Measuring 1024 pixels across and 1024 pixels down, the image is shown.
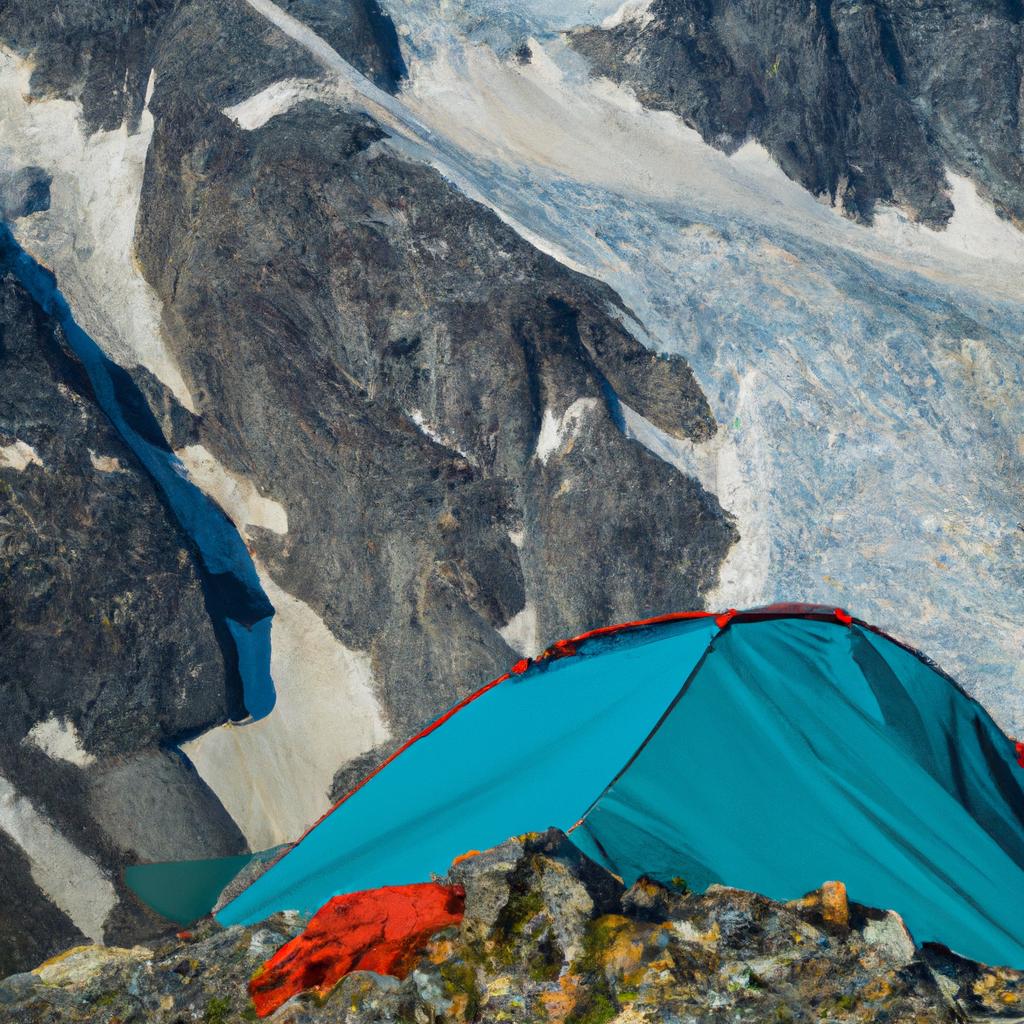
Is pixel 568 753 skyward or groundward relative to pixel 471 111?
groundward

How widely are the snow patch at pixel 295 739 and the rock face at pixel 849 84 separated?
15589 mm

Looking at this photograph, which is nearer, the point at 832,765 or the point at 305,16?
the point at 832,765

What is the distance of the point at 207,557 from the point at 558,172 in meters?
11.5

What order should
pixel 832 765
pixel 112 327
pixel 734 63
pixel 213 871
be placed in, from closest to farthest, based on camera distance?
1. pixel 832 765
2. pixel 213 871
3. pixel 112 327
4. pixel 734 63

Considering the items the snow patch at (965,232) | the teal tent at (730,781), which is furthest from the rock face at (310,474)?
the snow patch at (965,232)

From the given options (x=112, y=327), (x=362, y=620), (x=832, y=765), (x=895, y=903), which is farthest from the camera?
(x=112, y=327)

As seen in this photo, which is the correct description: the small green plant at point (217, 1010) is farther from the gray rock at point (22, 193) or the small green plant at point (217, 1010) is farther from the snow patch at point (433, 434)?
the gray rock at point (22, 193)

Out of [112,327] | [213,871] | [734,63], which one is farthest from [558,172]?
[213,871]

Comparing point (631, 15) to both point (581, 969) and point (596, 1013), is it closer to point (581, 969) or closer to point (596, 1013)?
point (581, 969)

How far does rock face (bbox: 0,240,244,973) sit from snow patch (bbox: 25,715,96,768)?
2 cm

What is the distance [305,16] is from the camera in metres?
23.6

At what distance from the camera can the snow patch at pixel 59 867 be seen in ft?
56.3

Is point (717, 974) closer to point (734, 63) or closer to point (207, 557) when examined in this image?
point (207, 557)

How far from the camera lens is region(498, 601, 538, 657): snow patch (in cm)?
1966
